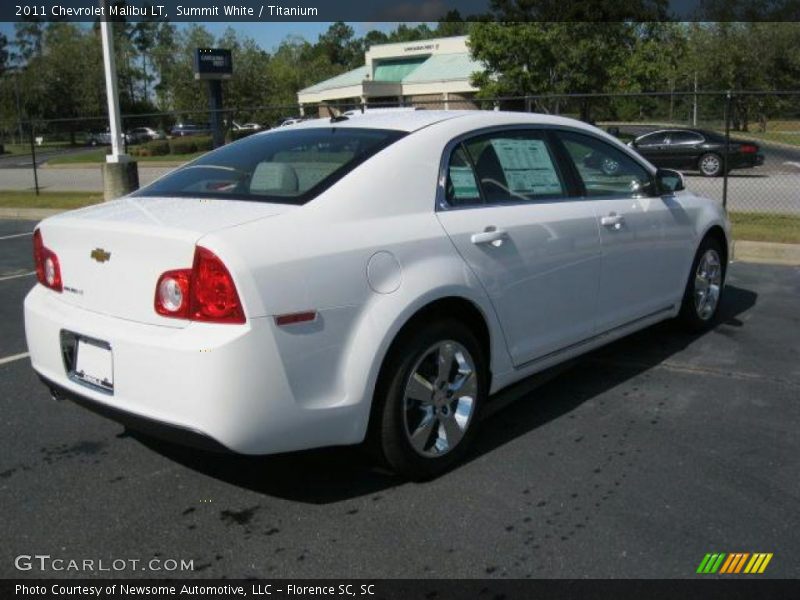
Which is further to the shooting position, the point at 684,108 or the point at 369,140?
the point at 684,108

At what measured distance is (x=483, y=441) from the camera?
4102 mm

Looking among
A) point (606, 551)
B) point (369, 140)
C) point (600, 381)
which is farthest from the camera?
point (600, 381)

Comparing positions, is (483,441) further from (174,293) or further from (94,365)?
(94,365)

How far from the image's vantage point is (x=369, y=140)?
152 inches

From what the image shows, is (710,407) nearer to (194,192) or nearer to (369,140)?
(369,140)

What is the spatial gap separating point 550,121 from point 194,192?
205 centimetres

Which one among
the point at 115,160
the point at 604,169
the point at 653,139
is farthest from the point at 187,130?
the point at 604,169

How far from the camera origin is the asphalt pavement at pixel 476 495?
9.90 ft

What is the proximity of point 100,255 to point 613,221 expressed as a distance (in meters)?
2.82

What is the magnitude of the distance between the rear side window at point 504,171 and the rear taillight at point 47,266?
1835 millimetres

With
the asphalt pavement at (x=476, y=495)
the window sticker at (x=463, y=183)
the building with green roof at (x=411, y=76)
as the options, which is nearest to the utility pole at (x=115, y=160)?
the asphalt pavement at (x=476, y=495)

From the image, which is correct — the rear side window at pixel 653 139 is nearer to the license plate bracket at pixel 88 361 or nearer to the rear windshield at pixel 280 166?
the rear windshield at pixel 280 166

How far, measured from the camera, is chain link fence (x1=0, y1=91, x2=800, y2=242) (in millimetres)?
11438
